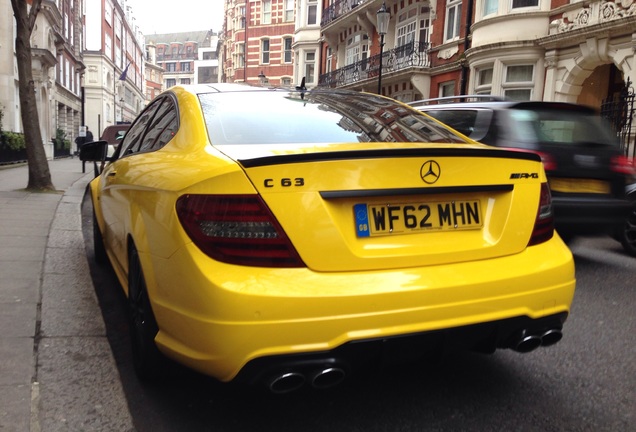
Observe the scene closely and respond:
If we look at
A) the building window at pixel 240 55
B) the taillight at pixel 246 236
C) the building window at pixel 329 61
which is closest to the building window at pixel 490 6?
the taillight at pixel 246 236

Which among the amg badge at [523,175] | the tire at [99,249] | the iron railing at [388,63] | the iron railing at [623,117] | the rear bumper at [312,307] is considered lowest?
the tire at [99,249]

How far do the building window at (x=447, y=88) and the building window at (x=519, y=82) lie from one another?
3738mm

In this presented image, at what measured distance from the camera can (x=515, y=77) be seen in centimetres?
1775

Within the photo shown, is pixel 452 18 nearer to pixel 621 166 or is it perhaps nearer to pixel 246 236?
pixel 621 166

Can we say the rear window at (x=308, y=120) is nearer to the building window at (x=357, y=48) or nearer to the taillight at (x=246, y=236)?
the taillight at (x=246, y=236)

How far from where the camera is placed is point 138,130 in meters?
4.14

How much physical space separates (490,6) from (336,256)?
1851cm

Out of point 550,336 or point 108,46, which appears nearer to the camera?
point 550,336

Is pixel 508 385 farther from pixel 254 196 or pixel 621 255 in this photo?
pixel 621 255

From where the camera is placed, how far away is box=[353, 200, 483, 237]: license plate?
217 cm

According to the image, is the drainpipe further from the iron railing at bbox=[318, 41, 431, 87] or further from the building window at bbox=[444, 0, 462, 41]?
the iron railing at bbox=[318, 41, 431, 87]

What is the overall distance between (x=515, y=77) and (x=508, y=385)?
54.9 ft

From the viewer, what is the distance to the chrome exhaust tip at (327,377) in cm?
200

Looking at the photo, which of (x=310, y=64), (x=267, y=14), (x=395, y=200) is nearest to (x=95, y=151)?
(x=395, y=200)
